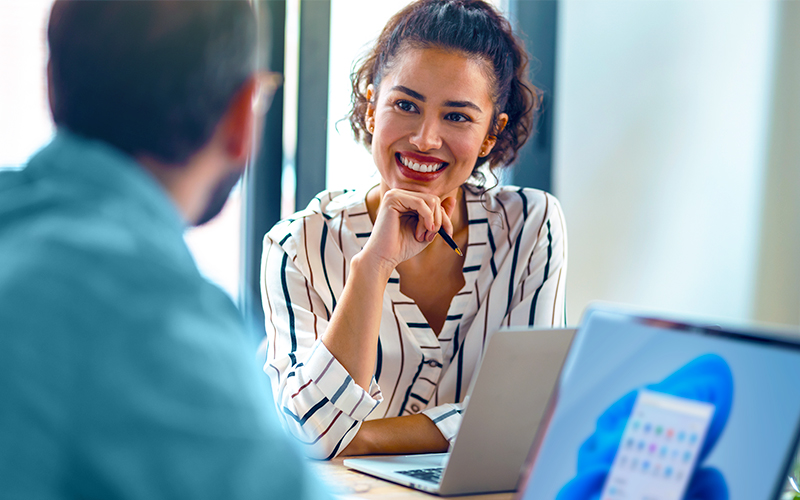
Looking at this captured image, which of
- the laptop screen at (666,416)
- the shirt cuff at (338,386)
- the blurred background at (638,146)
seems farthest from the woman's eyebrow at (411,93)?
the laptop screen at (666,416)

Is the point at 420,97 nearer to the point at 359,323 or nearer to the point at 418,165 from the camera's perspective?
the point at 418,165

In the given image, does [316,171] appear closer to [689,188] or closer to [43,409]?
[689,188]

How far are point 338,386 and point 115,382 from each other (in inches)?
30.3

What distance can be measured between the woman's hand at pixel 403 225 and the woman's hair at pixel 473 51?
0.31 meters

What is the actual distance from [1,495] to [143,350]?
0.12 m

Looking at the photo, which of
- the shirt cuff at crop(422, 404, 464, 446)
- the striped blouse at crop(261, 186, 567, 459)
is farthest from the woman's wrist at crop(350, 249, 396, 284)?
the shirt cuff at crop(422, 404, 464, 446)

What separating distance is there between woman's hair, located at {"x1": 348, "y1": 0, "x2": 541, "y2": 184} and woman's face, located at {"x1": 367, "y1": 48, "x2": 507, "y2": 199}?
3 cm

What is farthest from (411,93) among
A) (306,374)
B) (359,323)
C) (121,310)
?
(121,310)

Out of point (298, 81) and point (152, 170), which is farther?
point (298, 81)

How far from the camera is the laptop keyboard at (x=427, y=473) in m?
0.96

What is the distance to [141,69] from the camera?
1.63 feet

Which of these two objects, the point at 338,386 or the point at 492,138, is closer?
the point at 338,386

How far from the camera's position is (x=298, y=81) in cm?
214

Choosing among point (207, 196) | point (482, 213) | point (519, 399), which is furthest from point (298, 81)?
point (207, 196)
